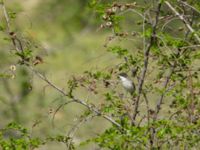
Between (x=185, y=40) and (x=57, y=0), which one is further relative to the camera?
(x=57, y=0)

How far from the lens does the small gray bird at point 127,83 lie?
5.21 meters

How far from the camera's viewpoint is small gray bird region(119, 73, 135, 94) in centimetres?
521

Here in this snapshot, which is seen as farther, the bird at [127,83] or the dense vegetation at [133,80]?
the bird at [127,83]

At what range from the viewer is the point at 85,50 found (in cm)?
2033

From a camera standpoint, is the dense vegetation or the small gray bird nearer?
the dense vegetation

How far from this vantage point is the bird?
5201 millimetres

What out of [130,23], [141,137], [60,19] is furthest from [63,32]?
[141,137]

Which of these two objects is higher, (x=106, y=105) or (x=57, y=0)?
(x=57, y=0)

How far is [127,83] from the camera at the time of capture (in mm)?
5328

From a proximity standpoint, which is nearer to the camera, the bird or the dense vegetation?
the dense vegetation

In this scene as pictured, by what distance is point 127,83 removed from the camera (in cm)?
533

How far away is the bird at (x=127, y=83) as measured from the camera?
17.1 feet

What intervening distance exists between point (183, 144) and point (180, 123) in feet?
1.72

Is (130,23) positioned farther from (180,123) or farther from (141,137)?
(141,137)
